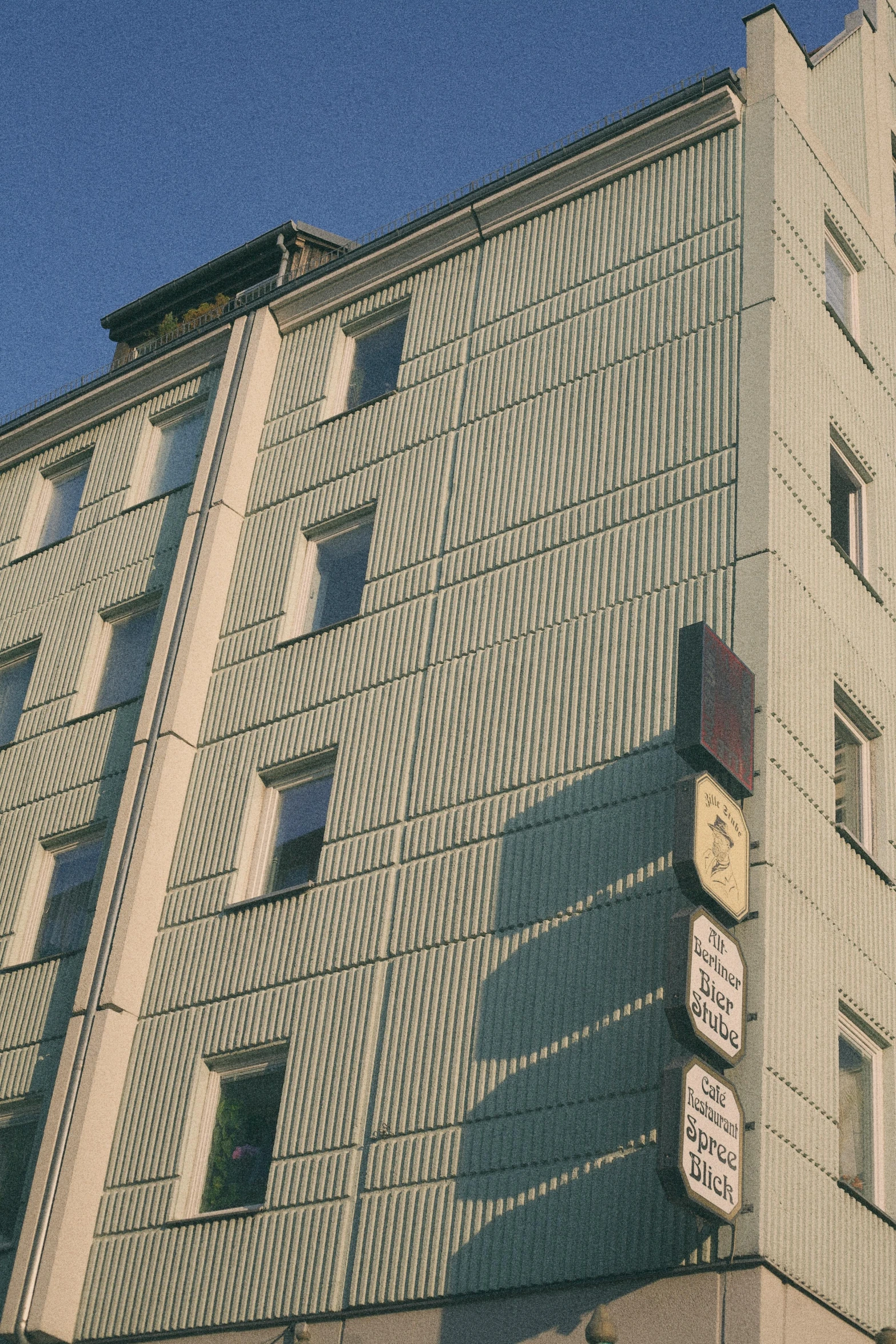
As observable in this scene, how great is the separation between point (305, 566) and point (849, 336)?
9000 mm

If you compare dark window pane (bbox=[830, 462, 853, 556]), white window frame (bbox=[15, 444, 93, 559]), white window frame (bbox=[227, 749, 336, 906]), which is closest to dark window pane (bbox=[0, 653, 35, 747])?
white window frame (bbox=[15, 444, 93, 559])

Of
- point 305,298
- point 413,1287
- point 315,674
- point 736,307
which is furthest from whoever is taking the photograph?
point 305,298

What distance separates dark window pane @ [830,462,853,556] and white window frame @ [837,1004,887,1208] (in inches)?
270

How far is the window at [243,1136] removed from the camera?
65.8 feet

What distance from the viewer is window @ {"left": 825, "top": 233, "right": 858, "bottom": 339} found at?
2459 cm

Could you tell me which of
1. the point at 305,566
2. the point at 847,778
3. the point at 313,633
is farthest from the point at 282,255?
the point at 847,778

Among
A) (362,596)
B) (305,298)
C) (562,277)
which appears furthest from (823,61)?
(362,596)

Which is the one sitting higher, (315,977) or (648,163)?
(648,163)

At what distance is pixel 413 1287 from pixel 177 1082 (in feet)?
16.8

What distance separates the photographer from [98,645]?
28016 mm

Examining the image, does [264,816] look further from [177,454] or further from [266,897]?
[177,454]

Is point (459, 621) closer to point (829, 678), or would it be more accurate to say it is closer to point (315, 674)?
point (315, 674)

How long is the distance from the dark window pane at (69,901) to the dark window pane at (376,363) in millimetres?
8463

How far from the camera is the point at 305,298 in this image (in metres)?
29.0
